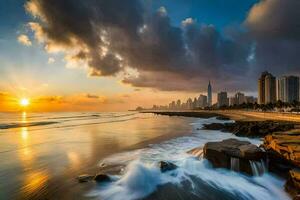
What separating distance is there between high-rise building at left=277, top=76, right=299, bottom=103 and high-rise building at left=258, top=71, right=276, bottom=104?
33.3 ft

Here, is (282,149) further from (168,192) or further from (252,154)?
(168,192)

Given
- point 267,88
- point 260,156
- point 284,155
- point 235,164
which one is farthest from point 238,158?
point 267,88

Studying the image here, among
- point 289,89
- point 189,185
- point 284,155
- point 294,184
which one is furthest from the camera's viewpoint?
point 289,89

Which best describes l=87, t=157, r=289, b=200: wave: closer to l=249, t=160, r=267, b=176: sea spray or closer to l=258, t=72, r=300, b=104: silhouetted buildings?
l=249, t=160, r=267, b=176: sea spray

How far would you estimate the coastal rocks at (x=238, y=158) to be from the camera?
10.9m

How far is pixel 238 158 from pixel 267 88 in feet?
542

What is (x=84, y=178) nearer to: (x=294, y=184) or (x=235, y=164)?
(x=235, y=164)

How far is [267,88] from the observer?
154 metres

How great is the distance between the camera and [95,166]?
12742 mm

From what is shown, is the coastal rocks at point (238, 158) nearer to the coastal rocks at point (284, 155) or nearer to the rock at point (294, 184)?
the coastal rocks at point (284, 155)

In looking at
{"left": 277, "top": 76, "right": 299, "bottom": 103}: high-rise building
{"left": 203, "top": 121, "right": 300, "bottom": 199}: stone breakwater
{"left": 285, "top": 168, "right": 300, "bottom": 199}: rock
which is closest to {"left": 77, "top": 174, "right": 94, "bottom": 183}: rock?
{"left": 203, "top": 121, "right": 300, "bottom": 199}: stone breakwater

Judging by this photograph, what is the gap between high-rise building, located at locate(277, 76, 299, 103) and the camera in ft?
509

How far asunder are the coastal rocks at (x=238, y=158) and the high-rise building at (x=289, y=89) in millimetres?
173137

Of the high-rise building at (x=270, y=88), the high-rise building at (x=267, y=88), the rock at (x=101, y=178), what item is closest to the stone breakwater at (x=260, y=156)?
the rock at (x=101, y=178)
